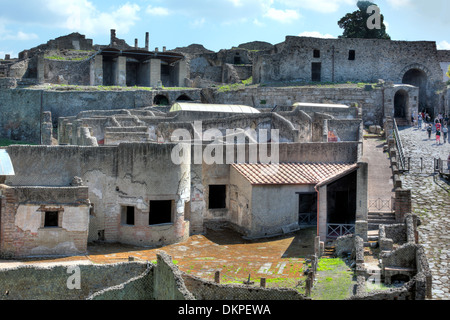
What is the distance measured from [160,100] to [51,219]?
24.2 meters

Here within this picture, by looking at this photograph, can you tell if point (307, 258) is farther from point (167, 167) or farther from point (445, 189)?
point (445, 189)

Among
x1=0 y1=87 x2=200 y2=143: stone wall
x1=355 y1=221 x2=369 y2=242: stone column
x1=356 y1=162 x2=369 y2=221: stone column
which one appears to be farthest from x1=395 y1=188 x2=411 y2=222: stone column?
x1=0 y1=87 x2=200 y2=143: stone wall

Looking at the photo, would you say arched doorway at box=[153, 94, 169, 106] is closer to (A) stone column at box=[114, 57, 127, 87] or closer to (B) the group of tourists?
(A) stone column at box=[114, 57, 127, 87]

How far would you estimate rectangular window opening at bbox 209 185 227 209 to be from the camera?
25.1 meters

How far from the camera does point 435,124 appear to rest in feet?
116

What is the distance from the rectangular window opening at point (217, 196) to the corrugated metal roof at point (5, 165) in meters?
7.61

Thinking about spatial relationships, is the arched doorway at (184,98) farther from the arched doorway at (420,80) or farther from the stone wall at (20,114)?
the arched doorway at (420,80)

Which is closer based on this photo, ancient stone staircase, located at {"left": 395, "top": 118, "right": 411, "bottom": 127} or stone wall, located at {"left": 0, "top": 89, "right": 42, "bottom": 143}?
ancient stone staircase, located at {"left": 395, "top": 118, "right": 411, "bottom": 127}

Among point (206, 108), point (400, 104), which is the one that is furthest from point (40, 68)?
point (400, 104)

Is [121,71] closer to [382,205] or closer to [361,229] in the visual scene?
[382,205]

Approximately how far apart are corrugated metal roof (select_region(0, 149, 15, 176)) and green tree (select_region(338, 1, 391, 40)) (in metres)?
40.7

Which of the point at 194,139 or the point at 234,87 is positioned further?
the point at 234,87

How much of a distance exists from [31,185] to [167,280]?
8.56m
